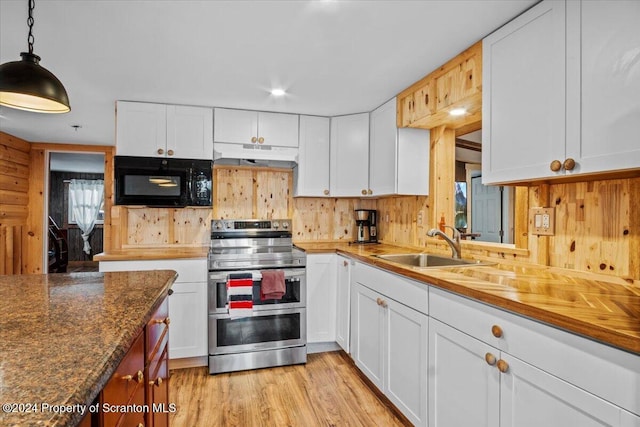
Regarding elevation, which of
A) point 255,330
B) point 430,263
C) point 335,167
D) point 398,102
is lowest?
point 255,330

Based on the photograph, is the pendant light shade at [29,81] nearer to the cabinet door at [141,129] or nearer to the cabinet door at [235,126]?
the cabinet door at [141,129]

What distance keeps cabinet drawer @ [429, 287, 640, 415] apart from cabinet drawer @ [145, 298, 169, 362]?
3.99 ft

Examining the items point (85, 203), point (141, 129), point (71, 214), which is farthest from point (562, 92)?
point (71, 214)

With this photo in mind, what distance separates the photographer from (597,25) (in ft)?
4.25

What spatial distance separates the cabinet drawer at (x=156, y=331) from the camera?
4.00 feet

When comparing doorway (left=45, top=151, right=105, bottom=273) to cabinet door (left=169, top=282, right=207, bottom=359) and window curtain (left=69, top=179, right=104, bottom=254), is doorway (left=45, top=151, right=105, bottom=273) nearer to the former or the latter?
window curtain (left=69, top=179, right=104, bottom=254)

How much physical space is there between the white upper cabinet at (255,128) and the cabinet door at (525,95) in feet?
5.92

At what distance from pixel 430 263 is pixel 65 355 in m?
2.24

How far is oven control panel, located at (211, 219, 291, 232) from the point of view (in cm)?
318

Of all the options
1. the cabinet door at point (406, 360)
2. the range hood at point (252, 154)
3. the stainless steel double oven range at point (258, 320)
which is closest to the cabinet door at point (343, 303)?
the stainless steel double oven range at point (258, 320)

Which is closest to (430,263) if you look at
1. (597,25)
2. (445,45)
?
(445,45)

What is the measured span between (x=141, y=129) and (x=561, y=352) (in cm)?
311

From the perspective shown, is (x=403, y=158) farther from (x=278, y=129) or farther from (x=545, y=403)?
(x=545, y=403)

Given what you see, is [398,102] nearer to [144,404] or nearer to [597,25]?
[597,25]
